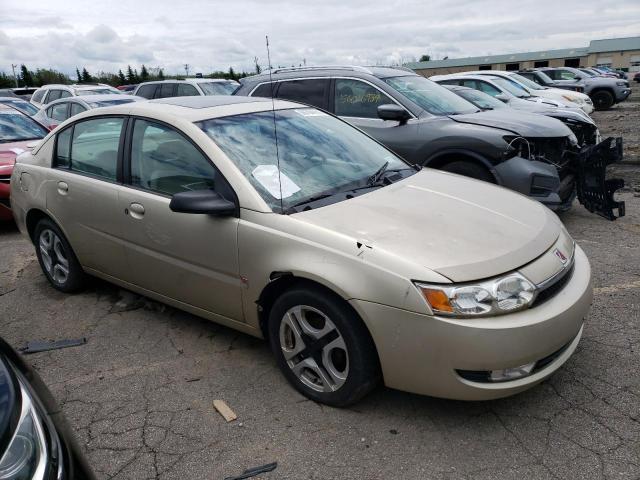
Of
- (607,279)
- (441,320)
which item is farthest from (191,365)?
(607,279)

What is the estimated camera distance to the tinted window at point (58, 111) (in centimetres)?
1123

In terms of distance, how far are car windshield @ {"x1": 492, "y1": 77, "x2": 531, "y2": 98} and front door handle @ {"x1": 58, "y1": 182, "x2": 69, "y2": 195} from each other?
1102cm

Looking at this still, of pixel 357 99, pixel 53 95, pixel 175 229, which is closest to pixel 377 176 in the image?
pixel 175 229

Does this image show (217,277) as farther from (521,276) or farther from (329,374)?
(521,276)

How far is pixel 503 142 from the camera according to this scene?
220 inches

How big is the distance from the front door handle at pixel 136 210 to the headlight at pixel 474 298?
6.63 feet

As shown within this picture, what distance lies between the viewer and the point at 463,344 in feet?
7.95

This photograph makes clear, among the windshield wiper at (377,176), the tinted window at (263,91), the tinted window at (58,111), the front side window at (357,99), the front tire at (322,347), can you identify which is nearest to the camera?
the front tire at (322,347)

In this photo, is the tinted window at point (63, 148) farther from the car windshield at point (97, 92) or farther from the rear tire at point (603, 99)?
the rear tire at point (603, 99)

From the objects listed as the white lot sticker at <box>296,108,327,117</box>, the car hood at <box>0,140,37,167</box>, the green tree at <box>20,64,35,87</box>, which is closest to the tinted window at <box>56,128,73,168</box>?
the white lot sticker at <box>296,108,327,117</box>

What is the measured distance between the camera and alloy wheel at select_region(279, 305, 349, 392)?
281cm

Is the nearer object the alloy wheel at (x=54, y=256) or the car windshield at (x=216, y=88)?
the alloy wheel at (x=54, y=256)

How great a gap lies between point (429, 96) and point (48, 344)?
507 cm

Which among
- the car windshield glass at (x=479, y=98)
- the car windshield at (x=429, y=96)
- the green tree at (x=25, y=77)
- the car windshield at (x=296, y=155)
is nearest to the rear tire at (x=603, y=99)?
the car windshield glass at (x=479, y=98)
